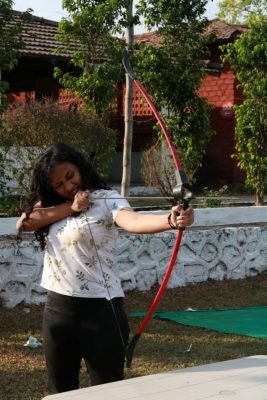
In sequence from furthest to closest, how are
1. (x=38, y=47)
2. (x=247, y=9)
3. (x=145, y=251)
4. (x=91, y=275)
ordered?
1. (x=247, y=9)
2. (x=38, y=47)
3. (x=145, y=251)
4. (x=91, y=275)

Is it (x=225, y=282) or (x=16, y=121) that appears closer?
(x=225, y=282)

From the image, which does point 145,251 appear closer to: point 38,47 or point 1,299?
point 1,299

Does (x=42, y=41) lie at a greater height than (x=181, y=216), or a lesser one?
greater

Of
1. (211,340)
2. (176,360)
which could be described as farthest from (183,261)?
(176,360)

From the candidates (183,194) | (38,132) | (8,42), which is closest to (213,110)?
(38,132)

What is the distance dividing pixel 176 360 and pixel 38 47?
11.0m

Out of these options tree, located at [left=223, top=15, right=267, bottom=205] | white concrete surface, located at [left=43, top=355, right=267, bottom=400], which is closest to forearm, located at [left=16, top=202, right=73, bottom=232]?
white concrete surface, located at [left=43, top=355, right=267, bottom=400]

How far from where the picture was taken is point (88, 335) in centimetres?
284

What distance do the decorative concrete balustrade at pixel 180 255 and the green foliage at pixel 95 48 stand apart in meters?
2.89

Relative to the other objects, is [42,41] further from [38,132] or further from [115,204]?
[115,204]

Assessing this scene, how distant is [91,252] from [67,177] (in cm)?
32

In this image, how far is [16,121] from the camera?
9.72m

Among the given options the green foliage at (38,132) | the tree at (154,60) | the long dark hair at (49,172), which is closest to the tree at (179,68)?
the tree at (154,60)

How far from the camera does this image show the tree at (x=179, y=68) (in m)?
11.2
